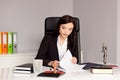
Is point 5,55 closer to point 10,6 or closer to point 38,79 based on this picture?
point 10,6

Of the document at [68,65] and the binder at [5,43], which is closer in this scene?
the document at [68,65]

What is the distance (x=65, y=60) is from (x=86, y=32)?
1.92 m

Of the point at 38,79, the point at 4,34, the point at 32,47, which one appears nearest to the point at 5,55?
the point at 4,34

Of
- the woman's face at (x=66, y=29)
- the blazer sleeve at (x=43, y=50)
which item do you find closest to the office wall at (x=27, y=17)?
the blazer sleeve at (x=43, y=50)

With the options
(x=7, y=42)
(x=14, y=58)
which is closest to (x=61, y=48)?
(x=14, y=58)

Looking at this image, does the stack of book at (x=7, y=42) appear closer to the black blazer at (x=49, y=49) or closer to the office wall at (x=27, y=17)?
the office wall at (x=27, y=17)

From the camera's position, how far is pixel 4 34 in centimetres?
345

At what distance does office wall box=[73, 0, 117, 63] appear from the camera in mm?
3324

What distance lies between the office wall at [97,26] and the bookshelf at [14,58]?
39.0 inches

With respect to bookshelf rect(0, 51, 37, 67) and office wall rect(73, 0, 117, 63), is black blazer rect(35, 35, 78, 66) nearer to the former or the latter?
bookshelf rect(0, 51, 37, 67)

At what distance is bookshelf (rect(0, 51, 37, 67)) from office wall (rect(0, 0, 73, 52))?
438 mm

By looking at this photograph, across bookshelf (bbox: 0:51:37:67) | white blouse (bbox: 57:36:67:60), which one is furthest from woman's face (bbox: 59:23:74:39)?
bookshelf (bbox: 0:51:37:67)

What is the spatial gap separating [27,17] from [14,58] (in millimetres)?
862

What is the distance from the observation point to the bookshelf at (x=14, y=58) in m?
3.38
